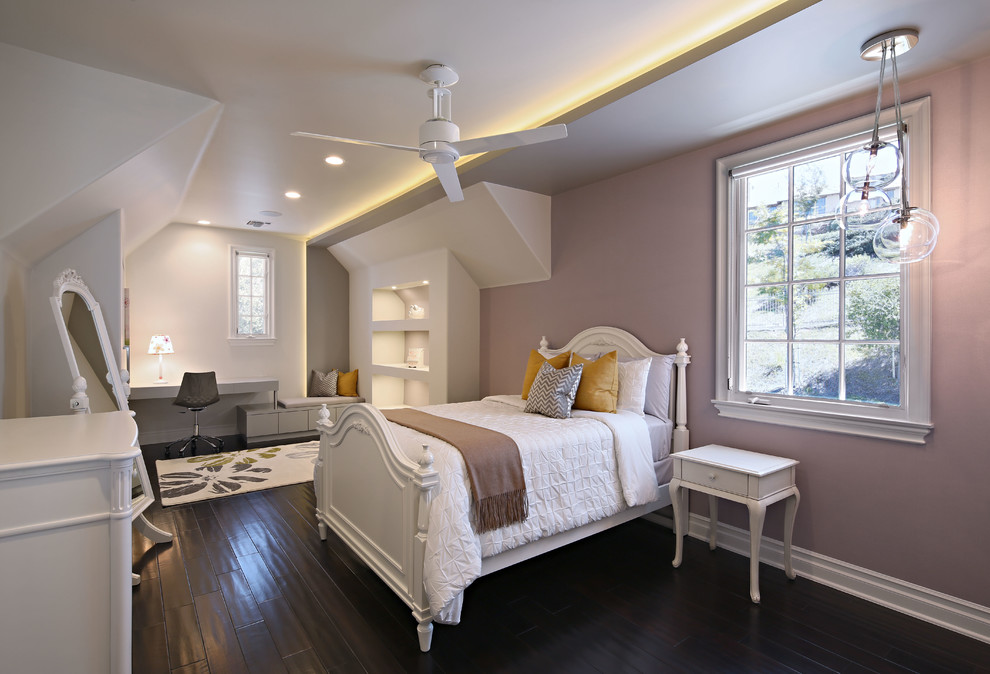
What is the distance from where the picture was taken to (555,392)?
322cm

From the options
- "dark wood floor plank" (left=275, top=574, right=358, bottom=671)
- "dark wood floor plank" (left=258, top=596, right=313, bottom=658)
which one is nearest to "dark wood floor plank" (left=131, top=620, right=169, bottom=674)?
"dark wood floor plank" (left=258, top=596, right=313, bottom=658)

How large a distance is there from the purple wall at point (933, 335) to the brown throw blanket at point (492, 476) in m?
1.51

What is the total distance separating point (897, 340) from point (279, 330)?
6571 millimetres

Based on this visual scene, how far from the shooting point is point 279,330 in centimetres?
680

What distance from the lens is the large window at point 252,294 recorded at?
6.48 meters

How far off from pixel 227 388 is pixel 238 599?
405 cm

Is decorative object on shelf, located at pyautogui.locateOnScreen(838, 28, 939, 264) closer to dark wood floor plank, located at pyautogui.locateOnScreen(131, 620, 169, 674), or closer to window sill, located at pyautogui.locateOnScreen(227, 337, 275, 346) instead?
dark wood floor plank, located at pyautogui.locateOnScreen(131, 620, 169, 674)

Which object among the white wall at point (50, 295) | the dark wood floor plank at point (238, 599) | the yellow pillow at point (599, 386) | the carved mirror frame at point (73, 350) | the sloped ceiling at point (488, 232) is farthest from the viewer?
the sloped ceiling at point (488, 232)

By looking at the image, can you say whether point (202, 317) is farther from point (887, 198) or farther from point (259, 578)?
point (887, 198)

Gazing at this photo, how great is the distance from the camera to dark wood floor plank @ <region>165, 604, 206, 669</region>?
2.01 meters

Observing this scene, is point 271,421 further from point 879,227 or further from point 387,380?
point 879,227

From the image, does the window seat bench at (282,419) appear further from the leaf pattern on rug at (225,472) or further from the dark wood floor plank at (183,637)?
the dark wood floor plank at (183,637)

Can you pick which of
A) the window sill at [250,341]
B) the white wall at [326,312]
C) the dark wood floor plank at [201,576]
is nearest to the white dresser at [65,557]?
the dark wood floor plank at [201,576]

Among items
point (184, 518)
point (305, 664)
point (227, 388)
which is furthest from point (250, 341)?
point (305, 664)
